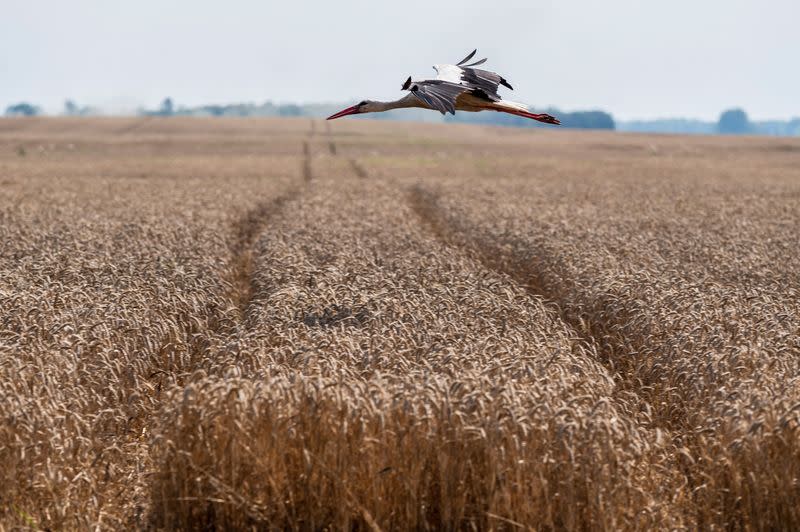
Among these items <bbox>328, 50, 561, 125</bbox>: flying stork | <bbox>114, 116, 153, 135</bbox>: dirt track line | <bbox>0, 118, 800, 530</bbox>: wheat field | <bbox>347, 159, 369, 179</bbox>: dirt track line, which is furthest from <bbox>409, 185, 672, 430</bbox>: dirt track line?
<bbox>114, 116, 153, 135</bbox>: dirt track line

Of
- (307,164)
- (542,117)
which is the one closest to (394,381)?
(542,117)

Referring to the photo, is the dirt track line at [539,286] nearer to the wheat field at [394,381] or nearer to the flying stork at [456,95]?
the wheat field at [394,381]

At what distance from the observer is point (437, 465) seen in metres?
7.91

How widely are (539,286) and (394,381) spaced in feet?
34.5

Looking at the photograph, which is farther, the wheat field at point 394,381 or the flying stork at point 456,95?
the flying stork at point 456,95

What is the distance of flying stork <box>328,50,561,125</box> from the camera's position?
10148mm

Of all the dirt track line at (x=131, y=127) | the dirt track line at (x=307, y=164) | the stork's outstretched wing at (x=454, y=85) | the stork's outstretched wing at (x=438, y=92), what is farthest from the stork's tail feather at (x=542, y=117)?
the dirt track line at (x=131, y=127)

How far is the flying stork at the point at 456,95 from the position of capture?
33.3 feet

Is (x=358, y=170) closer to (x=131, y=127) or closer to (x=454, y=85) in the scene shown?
(x=454, y=85)

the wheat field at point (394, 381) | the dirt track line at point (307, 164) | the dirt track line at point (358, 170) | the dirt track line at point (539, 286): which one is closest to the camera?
the wheat field at point (394, 381)

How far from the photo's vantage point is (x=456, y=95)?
10.0 metres

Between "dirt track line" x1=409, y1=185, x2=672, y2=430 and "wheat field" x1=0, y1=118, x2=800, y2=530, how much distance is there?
96 mm

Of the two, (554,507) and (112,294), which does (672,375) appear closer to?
(554,507)

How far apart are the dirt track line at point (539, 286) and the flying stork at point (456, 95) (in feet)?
11.0
